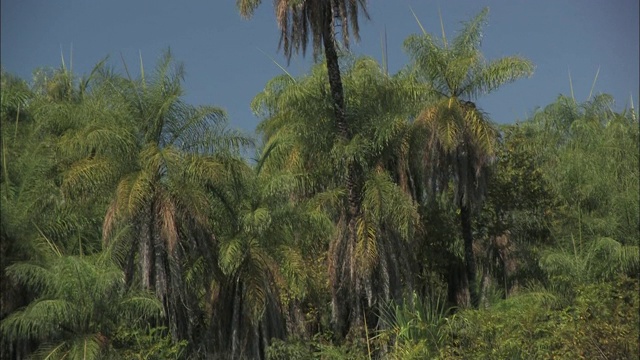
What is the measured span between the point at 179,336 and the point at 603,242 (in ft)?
39.9

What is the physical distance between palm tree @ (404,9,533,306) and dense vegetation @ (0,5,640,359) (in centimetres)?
6

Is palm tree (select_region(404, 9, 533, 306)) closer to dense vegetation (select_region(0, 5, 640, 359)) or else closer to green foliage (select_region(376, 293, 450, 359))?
dense vegetation (select_region(0, 5, 640, 359))

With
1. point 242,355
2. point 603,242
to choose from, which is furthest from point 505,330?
point 603,242

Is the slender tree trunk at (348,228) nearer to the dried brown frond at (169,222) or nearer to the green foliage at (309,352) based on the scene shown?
the green foliage at (309,352)

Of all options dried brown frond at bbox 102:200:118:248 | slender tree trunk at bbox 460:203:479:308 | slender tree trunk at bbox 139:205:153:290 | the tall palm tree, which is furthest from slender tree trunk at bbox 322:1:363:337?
dried brown frond at bbox 102:200:118:248

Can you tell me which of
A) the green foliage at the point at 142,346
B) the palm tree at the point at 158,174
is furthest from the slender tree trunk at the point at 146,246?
the green foliage at the point at 142,346

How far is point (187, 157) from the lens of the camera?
23344 millimetres

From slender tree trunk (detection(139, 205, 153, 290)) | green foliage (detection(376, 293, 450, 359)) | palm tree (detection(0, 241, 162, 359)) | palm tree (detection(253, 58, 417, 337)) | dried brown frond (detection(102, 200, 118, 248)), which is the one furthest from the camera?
palm tree (detection(253, 58, 417, 337))

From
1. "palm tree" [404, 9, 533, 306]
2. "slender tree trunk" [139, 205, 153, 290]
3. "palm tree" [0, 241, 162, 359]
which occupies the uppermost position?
"palm tree" [404, 9, 533, 306]

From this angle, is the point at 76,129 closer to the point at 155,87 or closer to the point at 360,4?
the point at 155,87

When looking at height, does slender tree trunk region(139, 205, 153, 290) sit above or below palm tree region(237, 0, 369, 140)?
below

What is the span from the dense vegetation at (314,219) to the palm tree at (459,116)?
0.20ft

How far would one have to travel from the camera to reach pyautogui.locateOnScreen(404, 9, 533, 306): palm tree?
2689cm

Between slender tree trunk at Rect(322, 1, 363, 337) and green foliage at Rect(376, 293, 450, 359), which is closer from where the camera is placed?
green foliage at Rect(376, 293, 450, 359)
